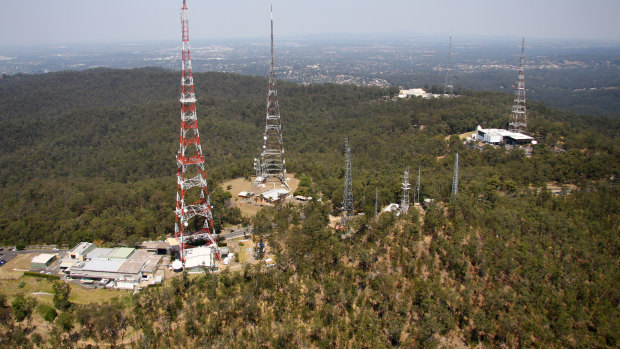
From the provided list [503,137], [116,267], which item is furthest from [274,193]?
[503,137]

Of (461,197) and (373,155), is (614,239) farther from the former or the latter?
(373,155)

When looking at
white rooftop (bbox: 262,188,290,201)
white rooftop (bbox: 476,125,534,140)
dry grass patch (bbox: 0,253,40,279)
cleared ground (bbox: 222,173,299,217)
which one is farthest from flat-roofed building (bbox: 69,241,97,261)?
white rooftop (bbox: 476,125,534,140)

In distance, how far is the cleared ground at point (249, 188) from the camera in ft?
140

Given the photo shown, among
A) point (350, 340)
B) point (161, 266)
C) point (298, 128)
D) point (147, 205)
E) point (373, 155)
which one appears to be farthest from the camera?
point (298, 128)

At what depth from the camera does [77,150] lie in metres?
81.1

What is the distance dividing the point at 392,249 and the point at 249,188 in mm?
21709

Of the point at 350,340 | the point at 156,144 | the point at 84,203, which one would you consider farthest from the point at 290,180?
the point at 156,144

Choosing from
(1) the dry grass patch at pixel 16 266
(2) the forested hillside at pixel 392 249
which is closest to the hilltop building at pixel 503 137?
(2) the forested hillside at pixel 392 249

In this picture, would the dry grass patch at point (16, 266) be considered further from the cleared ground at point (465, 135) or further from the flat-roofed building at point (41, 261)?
the cleared ground at point (465, 135)

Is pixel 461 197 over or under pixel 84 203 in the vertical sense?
over

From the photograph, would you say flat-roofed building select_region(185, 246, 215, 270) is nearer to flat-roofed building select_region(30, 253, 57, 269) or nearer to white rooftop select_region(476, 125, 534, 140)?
flat-roofed building select_region(30, 253, 57, 269)

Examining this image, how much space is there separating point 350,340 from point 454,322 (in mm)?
6668

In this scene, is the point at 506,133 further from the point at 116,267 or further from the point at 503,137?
the point at 116,267

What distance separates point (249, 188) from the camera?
A: 47875 mm
